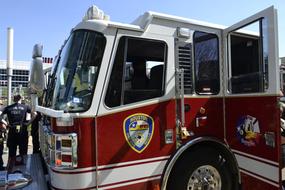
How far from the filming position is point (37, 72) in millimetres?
4070

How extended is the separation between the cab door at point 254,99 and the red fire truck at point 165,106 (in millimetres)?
12

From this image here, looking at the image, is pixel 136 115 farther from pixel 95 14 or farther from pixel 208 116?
pixel 95 14

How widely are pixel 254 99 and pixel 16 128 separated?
498 cm

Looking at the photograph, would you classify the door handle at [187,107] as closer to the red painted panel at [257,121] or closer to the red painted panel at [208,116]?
the red painted panel at [208,116]

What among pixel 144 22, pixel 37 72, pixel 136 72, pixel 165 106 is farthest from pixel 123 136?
pixel 37 72

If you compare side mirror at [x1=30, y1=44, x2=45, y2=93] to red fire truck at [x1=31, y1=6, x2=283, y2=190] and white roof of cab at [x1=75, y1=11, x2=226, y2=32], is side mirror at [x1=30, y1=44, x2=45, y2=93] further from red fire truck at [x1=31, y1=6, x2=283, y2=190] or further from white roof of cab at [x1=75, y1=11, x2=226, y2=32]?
white roof of cab at [x1=75, y1=11, x2=226, y2=32]

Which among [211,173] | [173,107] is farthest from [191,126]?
[211,173]

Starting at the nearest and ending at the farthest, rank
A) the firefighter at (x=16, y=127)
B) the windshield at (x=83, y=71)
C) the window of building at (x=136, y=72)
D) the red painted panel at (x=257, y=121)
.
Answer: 1. the windshield at (x=83, y=71)
2. the window of building at (x=136, y=72)
3. the red painted panel at (x=257, y=121)
4. the firefighter at (x=16, y=127)

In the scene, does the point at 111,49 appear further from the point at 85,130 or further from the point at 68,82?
the point at 85,130

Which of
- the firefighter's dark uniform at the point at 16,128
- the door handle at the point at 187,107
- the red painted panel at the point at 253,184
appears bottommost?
the red painted panel at the point at 253,184

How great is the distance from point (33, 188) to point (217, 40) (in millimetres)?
2841

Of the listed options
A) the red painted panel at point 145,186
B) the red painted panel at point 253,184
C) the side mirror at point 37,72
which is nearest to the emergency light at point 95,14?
the side mirror at point 37,72

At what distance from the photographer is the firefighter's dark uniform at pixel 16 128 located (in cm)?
673

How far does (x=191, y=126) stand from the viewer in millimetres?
3926
